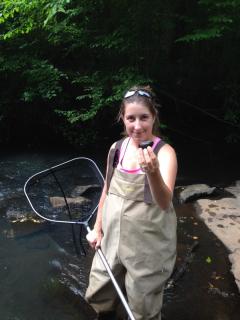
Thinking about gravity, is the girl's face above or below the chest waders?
above

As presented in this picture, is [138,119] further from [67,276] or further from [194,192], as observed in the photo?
[194,192]

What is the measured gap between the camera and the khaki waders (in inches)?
88.7

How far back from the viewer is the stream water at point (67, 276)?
3211 millimetres

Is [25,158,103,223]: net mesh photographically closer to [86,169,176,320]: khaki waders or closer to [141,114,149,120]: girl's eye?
[86,169,176,320]: khaki waders

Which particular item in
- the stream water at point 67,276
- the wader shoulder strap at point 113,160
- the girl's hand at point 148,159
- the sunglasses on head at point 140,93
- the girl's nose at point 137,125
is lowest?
the stream water at point 67,276

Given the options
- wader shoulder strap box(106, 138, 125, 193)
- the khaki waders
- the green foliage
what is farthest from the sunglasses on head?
the green foliage

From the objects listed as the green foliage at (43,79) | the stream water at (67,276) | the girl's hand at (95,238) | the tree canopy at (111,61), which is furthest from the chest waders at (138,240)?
the green foliage at (43,79)

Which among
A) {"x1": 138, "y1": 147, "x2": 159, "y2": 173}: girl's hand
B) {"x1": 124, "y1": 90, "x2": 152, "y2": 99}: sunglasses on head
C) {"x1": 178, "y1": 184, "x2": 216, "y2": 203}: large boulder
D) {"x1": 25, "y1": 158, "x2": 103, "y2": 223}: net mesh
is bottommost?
{"x1": 178, "y1": 184, "x2": 216, "y2": 203}: large boulder

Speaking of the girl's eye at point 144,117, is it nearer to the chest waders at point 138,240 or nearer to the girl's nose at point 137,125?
the girl's nose at point 137,125

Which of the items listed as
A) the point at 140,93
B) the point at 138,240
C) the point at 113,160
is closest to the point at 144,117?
the point at 140,93

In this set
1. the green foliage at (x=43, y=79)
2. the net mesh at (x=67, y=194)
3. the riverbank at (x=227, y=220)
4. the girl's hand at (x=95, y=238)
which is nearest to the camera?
the girl's hand at (x=95, y=238)

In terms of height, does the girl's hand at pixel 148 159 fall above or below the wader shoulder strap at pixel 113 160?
above

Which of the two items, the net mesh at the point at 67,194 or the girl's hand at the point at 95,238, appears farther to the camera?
the net mesh at the point at 67,194

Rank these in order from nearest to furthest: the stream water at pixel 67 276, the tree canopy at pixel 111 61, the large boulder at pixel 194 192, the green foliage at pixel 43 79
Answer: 1. the stream water at pixel 67 276
2. the large boulder at pixel 194 192
3. the tree canopy at pixel 111 61
4. the green foliage at pixel 43 79
